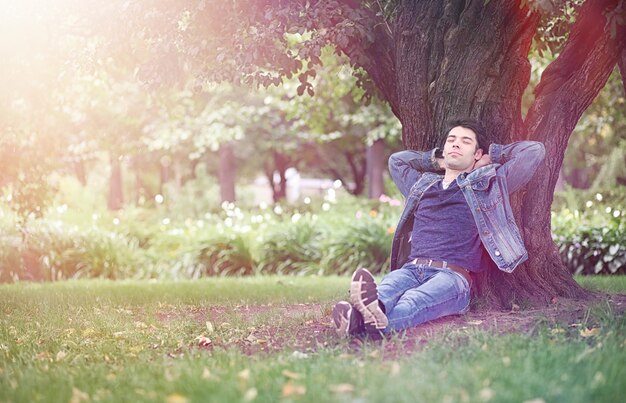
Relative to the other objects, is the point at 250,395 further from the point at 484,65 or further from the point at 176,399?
the point at 484,65

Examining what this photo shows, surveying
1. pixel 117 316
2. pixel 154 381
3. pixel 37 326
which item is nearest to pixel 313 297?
pixel 117 316

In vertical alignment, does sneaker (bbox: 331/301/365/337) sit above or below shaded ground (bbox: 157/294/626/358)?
above

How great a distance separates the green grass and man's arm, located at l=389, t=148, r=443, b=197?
51.0 inches

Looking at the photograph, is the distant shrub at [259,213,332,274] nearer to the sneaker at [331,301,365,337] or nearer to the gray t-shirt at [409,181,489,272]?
the gray t-shirt at [409,181,489,272]

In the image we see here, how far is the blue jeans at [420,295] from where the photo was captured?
199 inches

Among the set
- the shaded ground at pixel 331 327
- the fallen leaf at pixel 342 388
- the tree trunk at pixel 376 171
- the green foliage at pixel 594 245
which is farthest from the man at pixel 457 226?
the tree trunk at pixel 376 171

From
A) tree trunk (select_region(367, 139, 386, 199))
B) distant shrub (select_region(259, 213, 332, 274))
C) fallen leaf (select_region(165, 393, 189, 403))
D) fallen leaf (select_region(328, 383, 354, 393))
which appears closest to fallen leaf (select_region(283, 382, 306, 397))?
fallen leaf (select_region(328, 383, 354, 393))

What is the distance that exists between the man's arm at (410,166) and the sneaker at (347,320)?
5.20 feet

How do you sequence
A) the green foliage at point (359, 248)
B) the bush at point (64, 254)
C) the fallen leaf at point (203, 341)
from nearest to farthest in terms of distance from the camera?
1. the fallen leaf at point (203, 341)
2. the green foliage at point (359, 248)
3. the bush at point (64, 254)

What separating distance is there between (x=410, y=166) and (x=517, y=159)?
3.15ft

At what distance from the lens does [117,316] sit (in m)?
6.58

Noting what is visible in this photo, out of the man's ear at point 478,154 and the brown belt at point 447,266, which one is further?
the man's ear at point 478,154

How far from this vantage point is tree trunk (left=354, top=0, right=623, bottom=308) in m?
6.07

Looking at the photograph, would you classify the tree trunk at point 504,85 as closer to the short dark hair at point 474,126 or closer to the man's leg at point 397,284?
the short dark hair at point 474,126
